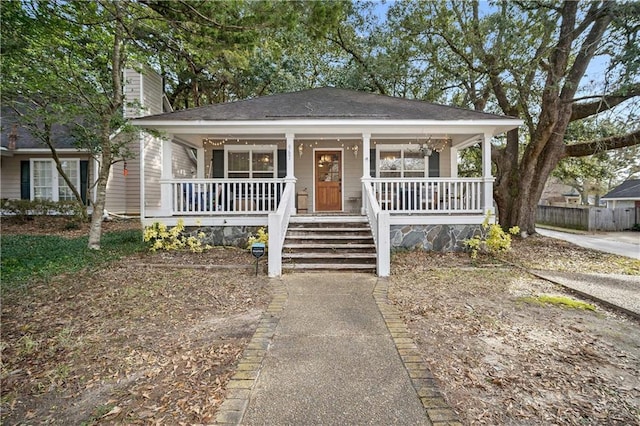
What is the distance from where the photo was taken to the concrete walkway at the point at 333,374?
2344 millimetres

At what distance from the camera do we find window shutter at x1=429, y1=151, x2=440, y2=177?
11055 millimetres

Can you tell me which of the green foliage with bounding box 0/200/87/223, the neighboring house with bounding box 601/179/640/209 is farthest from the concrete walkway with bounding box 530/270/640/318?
the neighboring house with bounding box 601/179/640/209

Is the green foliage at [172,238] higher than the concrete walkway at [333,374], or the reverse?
the green foliage at [172,238]

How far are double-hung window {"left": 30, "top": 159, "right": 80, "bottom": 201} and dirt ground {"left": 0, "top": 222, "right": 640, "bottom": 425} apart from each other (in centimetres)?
1028

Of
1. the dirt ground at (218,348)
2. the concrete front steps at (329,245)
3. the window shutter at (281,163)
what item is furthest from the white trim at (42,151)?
the concrete front steps at (329,245)

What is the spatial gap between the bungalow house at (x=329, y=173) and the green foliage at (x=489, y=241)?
0.27 metres

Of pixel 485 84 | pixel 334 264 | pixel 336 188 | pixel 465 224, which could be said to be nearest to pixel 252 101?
pixel 336 188

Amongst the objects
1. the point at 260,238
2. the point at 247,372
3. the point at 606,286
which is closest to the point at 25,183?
the point at 260,238

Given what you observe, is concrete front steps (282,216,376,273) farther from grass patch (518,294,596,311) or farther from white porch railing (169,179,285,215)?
grass patch (518,294,596,311)

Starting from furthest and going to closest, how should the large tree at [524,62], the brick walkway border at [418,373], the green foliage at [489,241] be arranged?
the large tree at [524,62]
the green foliage at [489,241]
the brick walkway border at [418,373]

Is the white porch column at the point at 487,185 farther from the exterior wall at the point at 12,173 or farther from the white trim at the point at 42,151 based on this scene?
the exterior wall at the point at 12,173

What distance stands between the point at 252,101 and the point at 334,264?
6.39 meters

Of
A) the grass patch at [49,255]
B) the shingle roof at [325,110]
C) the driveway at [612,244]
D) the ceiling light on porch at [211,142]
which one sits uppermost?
the shingle roof at [325,110]

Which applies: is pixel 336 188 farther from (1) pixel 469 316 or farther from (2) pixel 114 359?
(2) pixel 114 359
